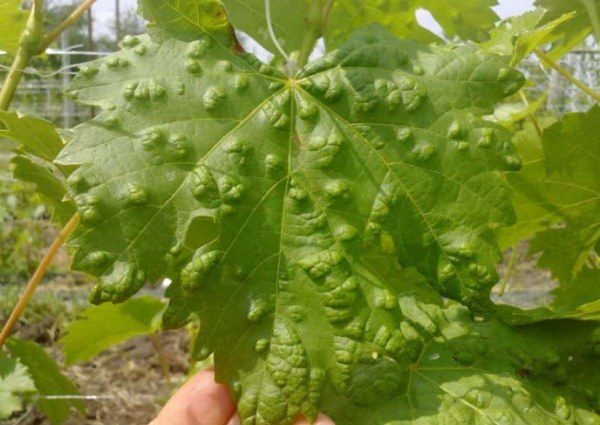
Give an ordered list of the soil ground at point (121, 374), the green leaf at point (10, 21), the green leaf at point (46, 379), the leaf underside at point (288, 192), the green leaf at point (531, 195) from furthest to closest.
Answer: the soil ground at point (121, 374)
the green leaf at point (46, 379)
the green leaf at point (531, 195)
the green leaf at point (10, 21)
the leaf underside at point (288, 192)

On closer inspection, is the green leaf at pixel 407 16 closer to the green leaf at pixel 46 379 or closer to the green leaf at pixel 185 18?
the green leaf at pixel 185 18

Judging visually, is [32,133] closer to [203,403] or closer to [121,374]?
[203,403]

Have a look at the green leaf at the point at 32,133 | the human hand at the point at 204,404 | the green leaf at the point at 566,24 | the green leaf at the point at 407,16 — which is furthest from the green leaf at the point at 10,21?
the green leaf at the point at 566,24

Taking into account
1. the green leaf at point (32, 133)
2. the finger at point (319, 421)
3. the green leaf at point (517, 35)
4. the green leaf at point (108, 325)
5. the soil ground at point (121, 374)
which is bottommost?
the soil ground at point (121, 374)

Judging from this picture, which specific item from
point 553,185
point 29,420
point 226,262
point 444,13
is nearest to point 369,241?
point 226,262

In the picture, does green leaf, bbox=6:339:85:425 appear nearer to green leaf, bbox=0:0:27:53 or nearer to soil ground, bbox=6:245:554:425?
green leaf, bbox=0:0:27:53

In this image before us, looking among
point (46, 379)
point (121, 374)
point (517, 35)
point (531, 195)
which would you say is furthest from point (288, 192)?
point (121, 374)
